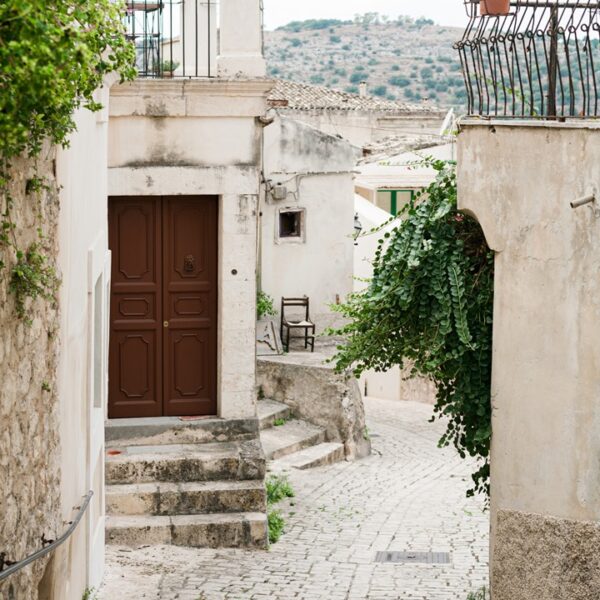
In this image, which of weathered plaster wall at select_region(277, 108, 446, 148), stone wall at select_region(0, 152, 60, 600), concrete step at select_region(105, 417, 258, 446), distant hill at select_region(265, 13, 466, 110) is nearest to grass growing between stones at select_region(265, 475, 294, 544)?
concrete step at select_region(105, 417, 258, 446)

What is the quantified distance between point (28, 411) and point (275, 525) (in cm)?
694

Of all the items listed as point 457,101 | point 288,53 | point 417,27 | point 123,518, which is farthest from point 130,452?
point 417,27

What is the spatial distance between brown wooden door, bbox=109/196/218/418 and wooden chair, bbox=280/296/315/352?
575cm

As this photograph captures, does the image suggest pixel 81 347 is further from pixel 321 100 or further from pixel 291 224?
pixel 321 100

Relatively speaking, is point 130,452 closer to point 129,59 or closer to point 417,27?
point 129,59

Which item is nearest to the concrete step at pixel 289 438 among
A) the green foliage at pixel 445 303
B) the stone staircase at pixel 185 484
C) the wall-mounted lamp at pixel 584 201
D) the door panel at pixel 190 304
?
the door panel at pixel 190 304

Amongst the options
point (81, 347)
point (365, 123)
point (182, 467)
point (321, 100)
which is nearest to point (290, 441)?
point (182, 467)

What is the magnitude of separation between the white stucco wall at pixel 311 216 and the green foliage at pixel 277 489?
8.39 metres

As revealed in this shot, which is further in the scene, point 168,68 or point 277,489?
point 168,68

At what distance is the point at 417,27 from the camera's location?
313ft

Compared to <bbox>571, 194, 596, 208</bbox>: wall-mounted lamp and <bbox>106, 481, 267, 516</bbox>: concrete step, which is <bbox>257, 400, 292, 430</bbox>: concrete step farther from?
<bbox>571, 194, 596, 208</bbox>: wall-mounted lamp

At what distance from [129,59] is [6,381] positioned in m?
1.72

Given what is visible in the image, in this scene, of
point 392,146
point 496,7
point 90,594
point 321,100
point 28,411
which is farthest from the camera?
point 321,100

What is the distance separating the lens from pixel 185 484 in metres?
13.3
